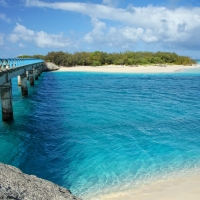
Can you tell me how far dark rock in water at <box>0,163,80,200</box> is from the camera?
485 cm

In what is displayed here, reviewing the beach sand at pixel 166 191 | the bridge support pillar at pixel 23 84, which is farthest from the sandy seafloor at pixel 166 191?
the bridge support pillar at pixel 23 84

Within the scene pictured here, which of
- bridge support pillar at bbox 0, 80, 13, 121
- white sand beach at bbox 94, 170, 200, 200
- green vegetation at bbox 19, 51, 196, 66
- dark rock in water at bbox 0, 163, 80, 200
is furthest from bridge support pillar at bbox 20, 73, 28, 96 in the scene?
green vegetation at bbox 19, 51, 196, 66

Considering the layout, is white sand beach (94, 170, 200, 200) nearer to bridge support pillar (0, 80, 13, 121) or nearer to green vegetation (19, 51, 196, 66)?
bridge support pillar (0, 80, 13, 121)

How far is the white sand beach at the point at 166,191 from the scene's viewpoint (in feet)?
29.2

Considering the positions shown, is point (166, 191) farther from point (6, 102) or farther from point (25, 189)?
point (6, 102)

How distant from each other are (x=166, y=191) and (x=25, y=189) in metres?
6.12

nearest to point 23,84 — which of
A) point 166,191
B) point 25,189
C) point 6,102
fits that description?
point 6,102

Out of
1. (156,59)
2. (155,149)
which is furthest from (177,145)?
(156,59)

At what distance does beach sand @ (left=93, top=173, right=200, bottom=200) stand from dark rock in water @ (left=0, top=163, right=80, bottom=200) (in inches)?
162

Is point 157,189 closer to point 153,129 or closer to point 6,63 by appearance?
point 153,129

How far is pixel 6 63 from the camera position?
67.9 ft

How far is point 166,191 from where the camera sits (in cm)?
943

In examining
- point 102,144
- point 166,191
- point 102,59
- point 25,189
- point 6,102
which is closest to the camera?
point 25,189

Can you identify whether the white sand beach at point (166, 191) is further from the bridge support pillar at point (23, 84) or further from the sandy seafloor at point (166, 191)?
the bridge support pillar at point (23, 84)
